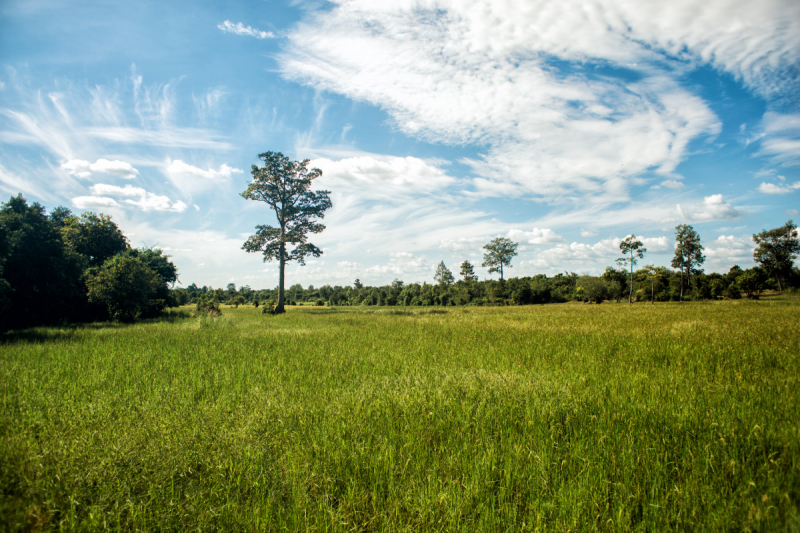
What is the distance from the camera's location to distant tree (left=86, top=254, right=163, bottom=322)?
1925cm

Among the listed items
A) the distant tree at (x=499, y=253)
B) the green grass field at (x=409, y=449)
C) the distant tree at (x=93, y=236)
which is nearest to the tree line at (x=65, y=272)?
the distant tree at (x=93, y=236)

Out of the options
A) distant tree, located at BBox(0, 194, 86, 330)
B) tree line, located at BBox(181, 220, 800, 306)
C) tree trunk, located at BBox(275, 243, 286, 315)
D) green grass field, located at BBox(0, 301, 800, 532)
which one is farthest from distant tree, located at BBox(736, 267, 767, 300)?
distant tree, located at BBox(0, 194, 86, 330)

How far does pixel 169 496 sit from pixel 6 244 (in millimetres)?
16801

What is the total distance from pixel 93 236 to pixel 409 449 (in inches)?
1245

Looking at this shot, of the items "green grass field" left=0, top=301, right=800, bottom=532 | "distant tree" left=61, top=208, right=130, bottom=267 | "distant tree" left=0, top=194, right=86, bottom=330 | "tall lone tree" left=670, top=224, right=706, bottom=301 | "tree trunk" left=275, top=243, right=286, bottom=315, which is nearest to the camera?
"green grass field" left=0, top=301, right=800, bottom=532

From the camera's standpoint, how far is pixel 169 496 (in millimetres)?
2678

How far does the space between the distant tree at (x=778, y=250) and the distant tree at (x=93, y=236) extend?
287ft

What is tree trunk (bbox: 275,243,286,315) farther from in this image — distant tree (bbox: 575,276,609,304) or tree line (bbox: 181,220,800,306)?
distant tree (bbox: 575,276,609,304)

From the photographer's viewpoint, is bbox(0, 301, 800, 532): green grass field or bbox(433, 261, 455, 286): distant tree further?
bbox(433, 261, 455, 286): distant tree

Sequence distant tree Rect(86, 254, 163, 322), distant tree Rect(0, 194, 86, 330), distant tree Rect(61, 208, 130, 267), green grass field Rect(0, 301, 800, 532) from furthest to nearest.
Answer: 1. distant tree Rect(61, 208, 130, 267)
2. distant tree Rect(86, 254, 163, 322)
3. distant tree Rect(0, 194, 86, 330)
4. green grass field Rect(0, 301, 800, 532)

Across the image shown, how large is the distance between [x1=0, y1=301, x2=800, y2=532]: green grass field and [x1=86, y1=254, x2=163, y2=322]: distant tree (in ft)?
55.0

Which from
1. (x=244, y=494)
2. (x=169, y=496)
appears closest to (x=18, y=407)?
(x=169, y=496)

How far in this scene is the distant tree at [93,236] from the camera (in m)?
22.6

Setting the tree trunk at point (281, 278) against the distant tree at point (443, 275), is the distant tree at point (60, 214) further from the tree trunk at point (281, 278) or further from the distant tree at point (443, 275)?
the distant tree at point (443, 275)
